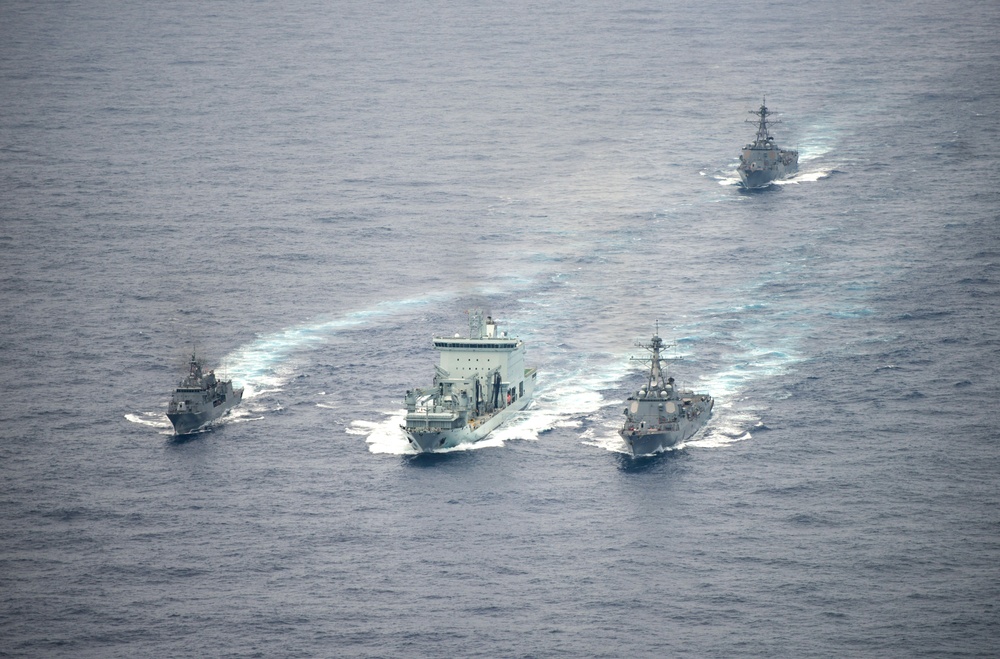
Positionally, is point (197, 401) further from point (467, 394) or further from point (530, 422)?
point (530, 422)

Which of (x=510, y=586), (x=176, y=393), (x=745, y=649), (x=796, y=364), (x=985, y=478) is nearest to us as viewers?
(x=745, y=649)

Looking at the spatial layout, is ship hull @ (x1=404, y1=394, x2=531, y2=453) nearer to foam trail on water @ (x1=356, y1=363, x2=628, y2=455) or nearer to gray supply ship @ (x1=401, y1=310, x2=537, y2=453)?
gray supply ship @ (x1=401, y1=310, x2=537, y2=453)

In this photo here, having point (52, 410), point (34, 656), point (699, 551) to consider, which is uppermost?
point (52, 410)

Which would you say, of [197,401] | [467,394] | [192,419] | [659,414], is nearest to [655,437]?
[659,414]

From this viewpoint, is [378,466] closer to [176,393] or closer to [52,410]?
[176,393]

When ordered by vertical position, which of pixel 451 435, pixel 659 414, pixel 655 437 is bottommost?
pixel 655 437

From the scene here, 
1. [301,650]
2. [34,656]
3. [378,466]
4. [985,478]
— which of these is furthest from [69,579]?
[985,478]

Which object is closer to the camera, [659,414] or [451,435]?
[659,414]
